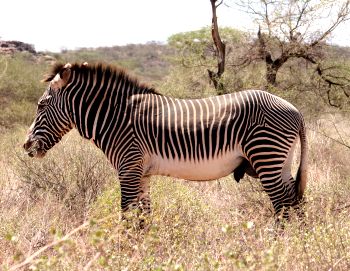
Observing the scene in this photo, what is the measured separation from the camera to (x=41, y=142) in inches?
213

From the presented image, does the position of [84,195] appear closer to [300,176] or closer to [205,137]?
[205,137]

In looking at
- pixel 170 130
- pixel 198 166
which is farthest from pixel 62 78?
pixel 198 166

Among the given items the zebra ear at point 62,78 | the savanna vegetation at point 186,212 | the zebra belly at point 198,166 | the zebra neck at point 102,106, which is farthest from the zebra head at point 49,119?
the zebra belly at point 198,166

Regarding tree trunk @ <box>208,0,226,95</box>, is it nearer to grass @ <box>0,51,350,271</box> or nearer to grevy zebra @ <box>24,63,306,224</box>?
grass @ <box>0,51,350,271</box>

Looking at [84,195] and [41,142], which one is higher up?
[41,142]

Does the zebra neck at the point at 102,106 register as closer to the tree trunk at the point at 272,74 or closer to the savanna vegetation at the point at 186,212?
the savanna vegetation at the point at 186,212

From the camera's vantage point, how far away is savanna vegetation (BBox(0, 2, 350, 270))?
2943 mm

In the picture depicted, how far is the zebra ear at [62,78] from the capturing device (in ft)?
17.4

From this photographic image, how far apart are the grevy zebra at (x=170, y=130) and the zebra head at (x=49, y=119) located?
0.03 feet

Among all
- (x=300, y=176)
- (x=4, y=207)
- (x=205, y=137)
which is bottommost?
(x=4, y=207)

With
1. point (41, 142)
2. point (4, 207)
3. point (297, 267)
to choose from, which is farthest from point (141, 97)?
point (297, 267)

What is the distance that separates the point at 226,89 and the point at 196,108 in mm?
7882

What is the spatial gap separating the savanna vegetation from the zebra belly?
0.27m

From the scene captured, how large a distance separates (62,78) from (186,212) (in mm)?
1868
